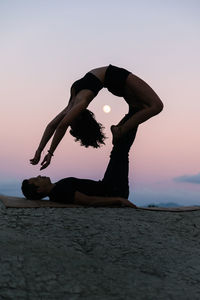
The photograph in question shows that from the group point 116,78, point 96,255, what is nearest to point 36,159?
point 116,78

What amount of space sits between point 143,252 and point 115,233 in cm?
46

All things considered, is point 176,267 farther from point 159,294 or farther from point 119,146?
point 119,146

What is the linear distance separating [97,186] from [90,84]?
147 cm

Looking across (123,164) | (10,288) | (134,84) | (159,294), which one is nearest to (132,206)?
(123,164)

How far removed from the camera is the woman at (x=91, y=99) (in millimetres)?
4730

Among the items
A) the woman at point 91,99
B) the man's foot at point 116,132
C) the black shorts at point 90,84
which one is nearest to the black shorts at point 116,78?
the woman at point 91,99

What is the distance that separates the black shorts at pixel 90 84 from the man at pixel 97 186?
0.64m

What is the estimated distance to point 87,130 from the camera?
5.30m

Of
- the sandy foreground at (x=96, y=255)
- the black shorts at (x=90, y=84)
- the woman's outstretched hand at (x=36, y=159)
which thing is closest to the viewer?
the sandy foreground at (x=96, y=255)

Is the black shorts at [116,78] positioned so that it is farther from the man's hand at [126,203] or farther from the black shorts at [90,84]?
the man's hand at [126,203]

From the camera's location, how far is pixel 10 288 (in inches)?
105

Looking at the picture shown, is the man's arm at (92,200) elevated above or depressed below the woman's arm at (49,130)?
below

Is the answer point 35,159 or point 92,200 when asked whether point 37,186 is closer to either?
point 35,159

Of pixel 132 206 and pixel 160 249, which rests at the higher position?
pixel 132 206
